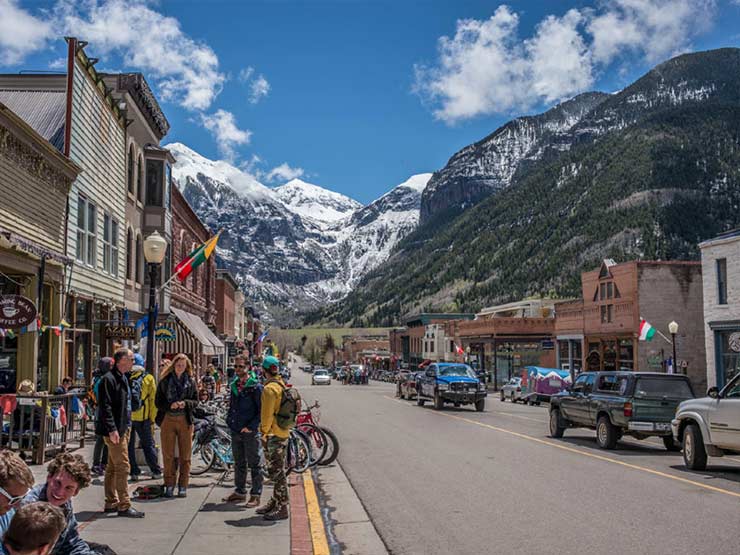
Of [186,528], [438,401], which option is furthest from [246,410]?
[438,401]

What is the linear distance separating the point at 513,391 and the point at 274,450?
3657cm

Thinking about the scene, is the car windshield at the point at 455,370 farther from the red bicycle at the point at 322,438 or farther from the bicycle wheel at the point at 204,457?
the bicycle wheel at the point at 204,457

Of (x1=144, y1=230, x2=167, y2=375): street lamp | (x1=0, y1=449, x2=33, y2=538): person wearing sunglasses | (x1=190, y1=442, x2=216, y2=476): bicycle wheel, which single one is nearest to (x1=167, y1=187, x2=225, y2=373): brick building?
(x1=144, y1=230, x2=167, y2=375): street lamp

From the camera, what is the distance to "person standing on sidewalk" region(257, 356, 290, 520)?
365 inches

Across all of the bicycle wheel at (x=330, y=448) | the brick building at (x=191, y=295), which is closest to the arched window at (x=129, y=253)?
the brick building at (x=191, y=295)

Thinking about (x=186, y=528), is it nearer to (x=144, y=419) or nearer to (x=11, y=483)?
(x=144, y=419)

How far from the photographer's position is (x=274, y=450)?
938cm

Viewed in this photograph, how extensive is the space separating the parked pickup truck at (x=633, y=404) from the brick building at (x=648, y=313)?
83.7ft

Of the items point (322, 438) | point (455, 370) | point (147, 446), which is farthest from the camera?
point (455, 370)

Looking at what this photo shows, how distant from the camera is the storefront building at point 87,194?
19859 millimetres

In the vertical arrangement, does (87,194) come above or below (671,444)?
above

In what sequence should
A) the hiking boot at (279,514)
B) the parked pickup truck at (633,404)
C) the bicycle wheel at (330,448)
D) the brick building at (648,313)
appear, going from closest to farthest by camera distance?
the hiking boot at (279,514) → the bicycle wheel at (330,448) → the parked pickup truck at (633,404) → the brick building at (648,313)

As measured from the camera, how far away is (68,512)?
16.3 feet

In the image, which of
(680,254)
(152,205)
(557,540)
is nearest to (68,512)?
(557,540)
